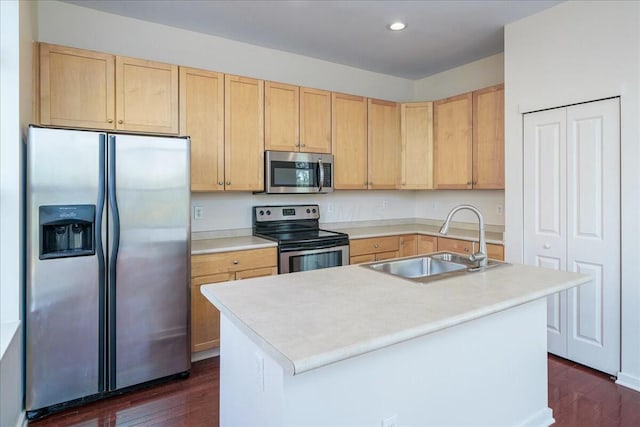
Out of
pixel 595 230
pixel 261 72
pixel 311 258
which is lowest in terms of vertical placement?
pixel 311 258

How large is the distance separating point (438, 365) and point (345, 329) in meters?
0.60

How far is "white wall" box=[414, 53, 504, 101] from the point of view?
3.88 m

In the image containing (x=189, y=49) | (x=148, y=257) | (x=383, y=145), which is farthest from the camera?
(x=383, y=145)

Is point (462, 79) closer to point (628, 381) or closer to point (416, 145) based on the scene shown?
point (416, 145)

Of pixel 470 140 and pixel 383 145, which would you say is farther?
pixel 383 145

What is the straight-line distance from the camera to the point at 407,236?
13.2ft

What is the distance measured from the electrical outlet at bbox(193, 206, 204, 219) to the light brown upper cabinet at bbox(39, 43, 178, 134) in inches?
29.6

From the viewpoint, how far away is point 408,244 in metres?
4.04

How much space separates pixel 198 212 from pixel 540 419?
9.63 feet

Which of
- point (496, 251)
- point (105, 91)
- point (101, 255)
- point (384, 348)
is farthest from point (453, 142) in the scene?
point (101, 255)

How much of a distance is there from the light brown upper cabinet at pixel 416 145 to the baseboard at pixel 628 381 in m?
A: 2.31

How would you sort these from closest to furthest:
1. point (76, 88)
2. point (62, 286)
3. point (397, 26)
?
point (62, 286)
point (76, 88)
point (397, 26)

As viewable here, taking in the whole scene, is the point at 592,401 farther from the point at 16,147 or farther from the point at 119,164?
the point at 16,147

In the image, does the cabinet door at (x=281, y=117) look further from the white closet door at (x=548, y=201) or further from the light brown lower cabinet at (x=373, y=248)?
the white closet door at (x=548, y=201)
